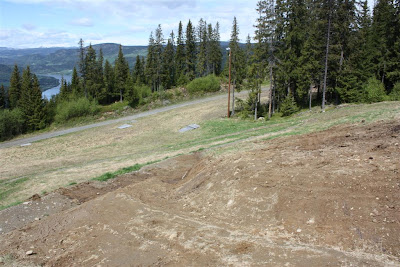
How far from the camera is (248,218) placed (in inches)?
350

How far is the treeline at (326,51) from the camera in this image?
110 feet

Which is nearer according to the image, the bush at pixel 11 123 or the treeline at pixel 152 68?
the bush at pixel 11 123

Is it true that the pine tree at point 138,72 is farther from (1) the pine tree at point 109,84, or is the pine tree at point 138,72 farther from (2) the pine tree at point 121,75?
(2) the pine tree at point 121,75

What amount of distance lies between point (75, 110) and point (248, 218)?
5468 cm

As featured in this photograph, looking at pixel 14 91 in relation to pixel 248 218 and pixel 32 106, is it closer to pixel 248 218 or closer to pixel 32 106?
pixel 32 106

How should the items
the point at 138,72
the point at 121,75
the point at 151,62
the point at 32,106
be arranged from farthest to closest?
the point at 138,72 < the point at 151,62 < the point at 121,75 < the point at 32,106

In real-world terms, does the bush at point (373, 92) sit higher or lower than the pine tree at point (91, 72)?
lower

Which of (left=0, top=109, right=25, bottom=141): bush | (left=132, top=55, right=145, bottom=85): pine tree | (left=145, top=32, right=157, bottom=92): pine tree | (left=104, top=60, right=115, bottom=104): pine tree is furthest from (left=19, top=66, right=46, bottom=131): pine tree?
(left=132, top=55, right=145, bottom=85): pine tree

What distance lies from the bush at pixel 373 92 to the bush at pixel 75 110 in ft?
153

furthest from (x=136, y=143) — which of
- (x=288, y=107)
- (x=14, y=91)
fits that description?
(x=14, y=91)

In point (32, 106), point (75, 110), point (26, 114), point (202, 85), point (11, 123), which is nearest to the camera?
point (11, 123)

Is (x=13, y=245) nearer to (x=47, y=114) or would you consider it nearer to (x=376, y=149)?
(x=376, y=149)

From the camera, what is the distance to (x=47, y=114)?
60.1 metres

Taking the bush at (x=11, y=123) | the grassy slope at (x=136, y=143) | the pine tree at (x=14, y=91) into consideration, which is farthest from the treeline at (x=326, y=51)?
the pine tree at (x=14, y=91)
